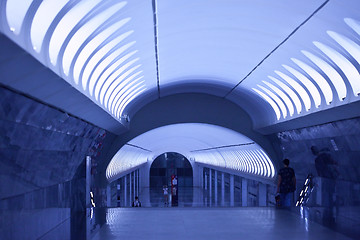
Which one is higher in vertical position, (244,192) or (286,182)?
(286,182)

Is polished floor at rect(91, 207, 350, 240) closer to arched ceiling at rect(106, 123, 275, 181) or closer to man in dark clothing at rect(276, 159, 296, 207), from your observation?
man in dark clothing at rect(276, 159, 296, 207)

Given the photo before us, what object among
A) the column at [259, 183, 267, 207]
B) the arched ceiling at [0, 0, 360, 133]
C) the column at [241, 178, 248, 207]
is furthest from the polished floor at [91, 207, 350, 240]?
the column at [241, 178, 248, 207]

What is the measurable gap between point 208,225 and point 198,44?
5.09m

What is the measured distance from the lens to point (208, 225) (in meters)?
13.9

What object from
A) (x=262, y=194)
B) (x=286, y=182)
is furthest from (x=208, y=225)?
(x=262, y=194)

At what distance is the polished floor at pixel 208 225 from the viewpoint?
39.9 ft

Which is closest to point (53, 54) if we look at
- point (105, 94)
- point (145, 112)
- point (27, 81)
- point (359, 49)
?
point (27, 81)

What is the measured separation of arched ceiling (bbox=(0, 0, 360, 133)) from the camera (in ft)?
32.1

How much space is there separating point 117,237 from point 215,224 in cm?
283

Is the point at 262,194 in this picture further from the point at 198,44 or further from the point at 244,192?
the point at 198,44

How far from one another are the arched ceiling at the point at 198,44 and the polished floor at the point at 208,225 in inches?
111

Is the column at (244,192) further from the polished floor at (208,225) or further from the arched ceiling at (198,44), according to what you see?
the polished floor at (208,225)

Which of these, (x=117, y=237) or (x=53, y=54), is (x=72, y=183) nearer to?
(x=117, y=237)

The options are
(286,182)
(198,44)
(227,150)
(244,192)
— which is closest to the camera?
(198,44)
